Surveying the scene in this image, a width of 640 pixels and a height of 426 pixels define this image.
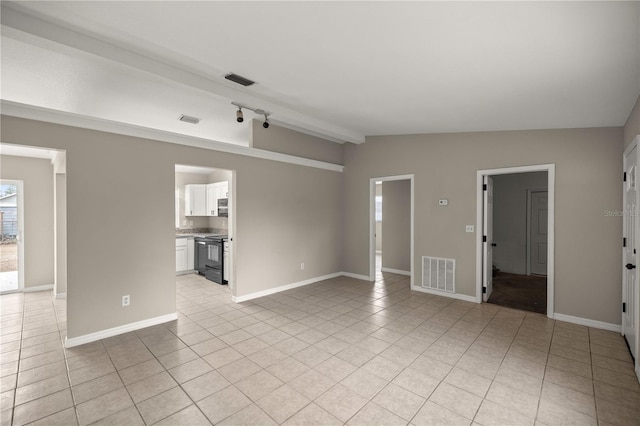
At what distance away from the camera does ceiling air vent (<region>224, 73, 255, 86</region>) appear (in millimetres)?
3026

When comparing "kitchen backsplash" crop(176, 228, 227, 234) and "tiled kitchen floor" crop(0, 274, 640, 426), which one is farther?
"kitchen backsplash" crop(176, 228, 227, 234)

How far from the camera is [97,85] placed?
131 inches

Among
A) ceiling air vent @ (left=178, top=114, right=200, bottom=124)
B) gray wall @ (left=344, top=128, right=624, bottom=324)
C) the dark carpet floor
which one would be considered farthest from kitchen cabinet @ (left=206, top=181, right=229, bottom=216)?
the dark carpet floor

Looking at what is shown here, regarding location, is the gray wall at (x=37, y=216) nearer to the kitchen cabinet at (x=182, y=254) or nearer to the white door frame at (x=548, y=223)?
the kitchen cabinet at (x=182, y=254)

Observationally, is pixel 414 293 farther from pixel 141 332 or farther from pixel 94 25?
pixel 94 25

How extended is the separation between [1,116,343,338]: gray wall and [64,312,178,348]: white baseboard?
5cm

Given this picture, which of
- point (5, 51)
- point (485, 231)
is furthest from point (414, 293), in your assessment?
point (5, 51)

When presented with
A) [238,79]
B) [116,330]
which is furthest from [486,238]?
[116,330]

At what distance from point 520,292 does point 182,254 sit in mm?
6904

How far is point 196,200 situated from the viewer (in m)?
7.38

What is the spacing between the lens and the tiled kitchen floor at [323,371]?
2.16 metres

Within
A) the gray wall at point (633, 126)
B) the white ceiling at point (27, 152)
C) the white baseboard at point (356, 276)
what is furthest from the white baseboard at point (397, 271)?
the white ceiling at point (27, 152)

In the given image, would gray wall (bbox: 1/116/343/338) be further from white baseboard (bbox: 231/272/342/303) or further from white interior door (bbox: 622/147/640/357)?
white interior door (bbox: 622/147/640/357)

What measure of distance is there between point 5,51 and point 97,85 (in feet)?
2.67
